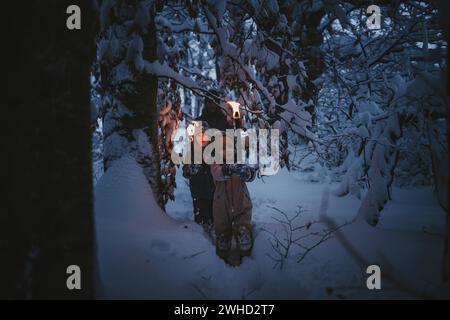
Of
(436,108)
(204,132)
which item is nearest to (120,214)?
(204,132)

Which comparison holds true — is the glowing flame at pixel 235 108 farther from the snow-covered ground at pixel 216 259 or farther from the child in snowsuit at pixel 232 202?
the snow-covered ground at pixel 216 259

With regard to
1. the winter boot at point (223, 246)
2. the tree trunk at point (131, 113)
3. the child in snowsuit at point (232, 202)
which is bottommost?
the winter boot at point (223, 246)

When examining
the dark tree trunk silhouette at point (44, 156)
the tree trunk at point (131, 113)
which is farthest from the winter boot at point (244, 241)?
the dark tree trunk silhouette at point (44, 156)

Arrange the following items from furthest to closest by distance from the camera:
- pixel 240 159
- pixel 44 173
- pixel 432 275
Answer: pixel 240 159, pixel 432 275, pixel 44 173

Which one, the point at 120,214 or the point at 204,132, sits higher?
the point at 204,132

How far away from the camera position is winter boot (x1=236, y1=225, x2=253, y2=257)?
173 inches

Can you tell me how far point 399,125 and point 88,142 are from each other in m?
3.75

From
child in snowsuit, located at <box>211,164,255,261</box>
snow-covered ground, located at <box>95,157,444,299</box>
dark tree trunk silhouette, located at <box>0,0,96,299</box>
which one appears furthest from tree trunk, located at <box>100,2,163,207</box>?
dark tree trunk silhouette, located at <box>0,0,96,299</box>

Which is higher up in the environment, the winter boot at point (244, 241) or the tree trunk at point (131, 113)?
the tree trunk at point (131, 113)

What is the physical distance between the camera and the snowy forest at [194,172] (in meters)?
2.06

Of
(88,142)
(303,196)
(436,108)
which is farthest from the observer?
(303,196)

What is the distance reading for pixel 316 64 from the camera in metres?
5.29

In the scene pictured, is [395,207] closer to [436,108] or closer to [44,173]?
[436,108]
